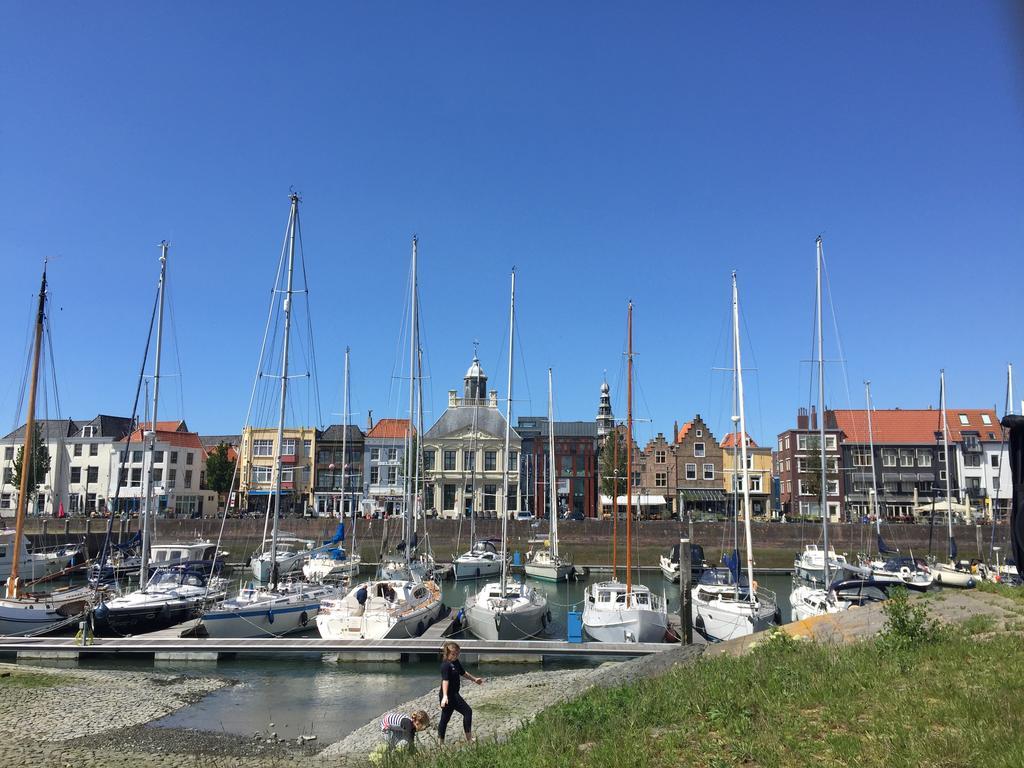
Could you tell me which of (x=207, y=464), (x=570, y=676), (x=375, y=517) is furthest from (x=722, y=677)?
(x=207, y=464)

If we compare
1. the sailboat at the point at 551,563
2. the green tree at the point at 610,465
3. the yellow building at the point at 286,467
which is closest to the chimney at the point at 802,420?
the green tree at the point at 610,465

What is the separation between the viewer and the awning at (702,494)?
89375mm

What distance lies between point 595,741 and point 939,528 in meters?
70.7

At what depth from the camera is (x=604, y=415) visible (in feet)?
368

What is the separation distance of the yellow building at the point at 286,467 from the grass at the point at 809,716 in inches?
3379

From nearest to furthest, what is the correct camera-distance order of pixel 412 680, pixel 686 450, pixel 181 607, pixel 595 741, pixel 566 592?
pixel 595 741
pixel 412 680
pixel 181 607
pixel 566 592
pixel 686 450

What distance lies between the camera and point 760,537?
72.3m

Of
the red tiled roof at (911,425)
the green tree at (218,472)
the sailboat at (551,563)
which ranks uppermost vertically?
the red tiled roof at (911,425)

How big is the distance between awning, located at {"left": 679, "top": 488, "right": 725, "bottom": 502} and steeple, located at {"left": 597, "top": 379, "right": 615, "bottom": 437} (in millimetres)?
17915

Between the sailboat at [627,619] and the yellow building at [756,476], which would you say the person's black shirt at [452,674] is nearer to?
the sailboat at [627,619]

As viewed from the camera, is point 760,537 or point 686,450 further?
point 686,450

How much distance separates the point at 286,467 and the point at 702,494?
51127 mm

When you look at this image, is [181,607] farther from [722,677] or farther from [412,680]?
[722,677]

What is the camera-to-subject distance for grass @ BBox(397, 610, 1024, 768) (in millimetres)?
9461
